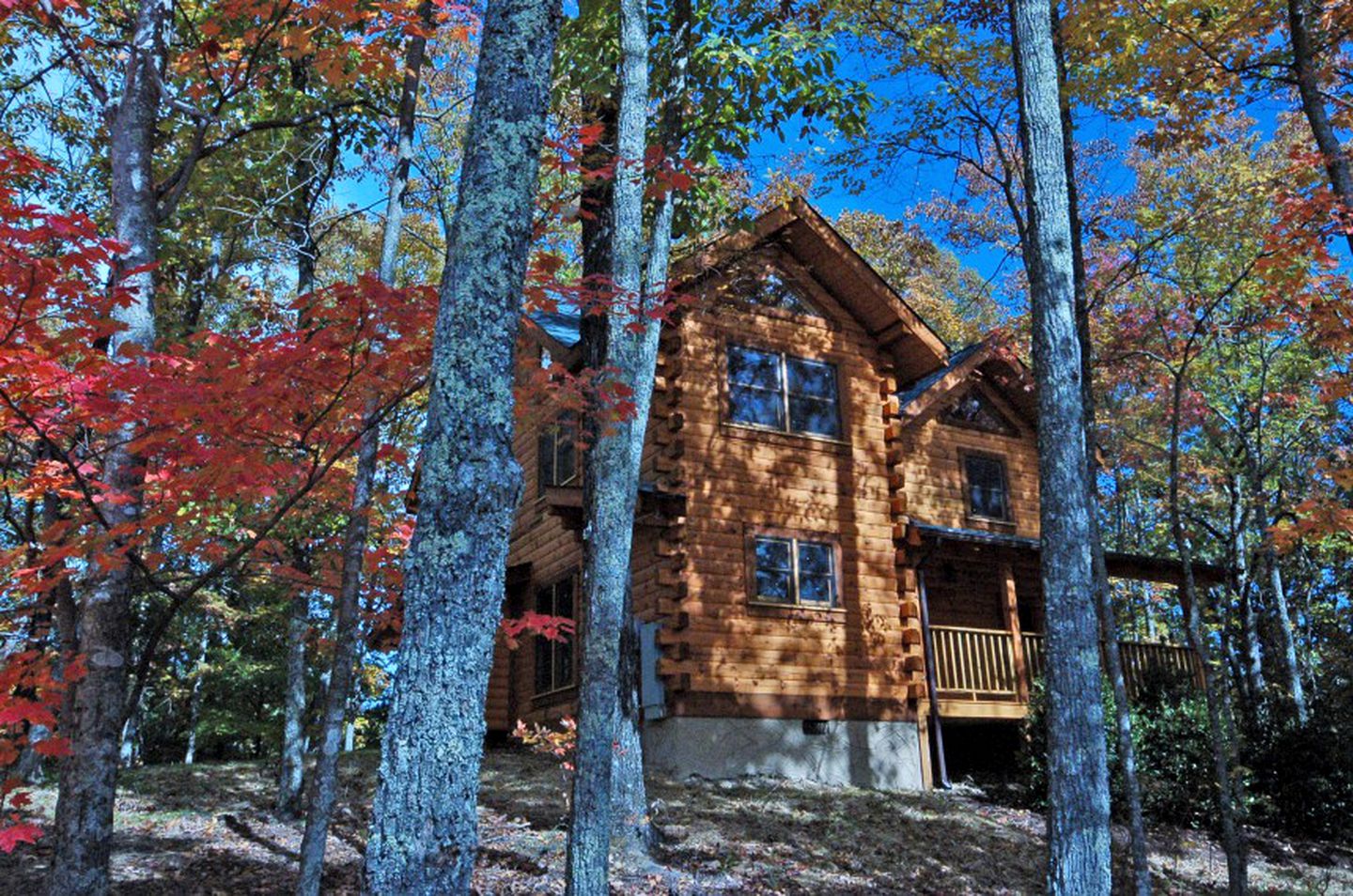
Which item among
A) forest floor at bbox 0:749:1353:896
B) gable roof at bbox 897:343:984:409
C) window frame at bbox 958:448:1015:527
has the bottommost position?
forest floor at bbox 0:749:1353:896

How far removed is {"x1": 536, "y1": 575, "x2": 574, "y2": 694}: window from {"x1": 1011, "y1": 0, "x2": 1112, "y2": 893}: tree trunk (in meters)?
10.2

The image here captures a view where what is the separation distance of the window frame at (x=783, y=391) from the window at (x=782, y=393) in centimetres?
2

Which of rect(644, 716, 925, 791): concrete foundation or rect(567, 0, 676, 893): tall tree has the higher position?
rect(567, 0, 676, 893): tall tree

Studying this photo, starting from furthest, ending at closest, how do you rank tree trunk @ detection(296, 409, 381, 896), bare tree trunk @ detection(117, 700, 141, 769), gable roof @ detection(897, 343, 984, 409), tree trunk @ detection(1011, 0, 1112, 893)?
bare tree trunk @ detection(117, 700, 141, 769) < gable roof @ detection(897, 343, 984, 409) < tree trunk @ detection(296, 409, 381, 896) < tree trunk @ detection(1011, 0, 1112, 893)

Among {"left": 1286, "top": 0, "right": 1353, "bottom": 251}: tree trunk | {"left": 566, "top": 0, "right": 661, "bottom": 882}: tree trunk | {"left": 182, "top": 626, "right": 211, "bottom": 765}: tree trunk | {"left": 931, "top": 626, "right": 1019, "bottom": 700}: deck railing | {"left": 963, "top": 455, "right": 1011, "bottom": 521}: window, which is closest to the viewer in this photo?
{"left": 566, "top": 0, "right": 661, "bottom": 882}: tree trunk

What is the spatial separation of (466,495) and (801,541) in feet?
41.8

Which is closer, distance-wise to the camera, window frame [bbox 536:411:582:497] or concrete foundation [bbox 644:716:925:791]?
concrete foundation [bbox 644:716:925:791]

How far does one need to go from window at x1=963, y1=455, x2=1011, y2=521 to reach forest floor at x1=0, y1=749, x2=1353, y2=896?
605 centimetres

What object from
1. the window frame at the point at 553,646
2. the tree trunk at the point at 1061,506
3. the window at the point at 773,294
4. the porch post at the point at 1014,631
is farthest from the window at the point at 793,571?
the tree trunk at the point at 1061,506

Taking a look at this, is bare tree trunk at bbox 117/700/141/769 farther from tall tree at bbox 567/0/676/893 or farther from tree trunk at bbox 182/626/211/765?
tall tree at bbox 567/0/676/893

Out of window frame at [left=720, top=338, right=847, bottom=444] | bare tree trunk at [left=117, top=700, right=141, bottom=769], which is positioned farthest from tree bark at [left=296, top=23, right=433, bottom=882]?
bare tree trunk at [left=117, top=700, right=141, bottom=769]

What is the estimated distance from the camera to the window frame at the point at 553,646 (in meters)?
16.2

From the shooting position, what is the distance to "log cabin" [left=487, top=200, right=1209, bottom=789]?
14.5m

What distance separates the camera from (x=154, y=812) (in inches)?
433
